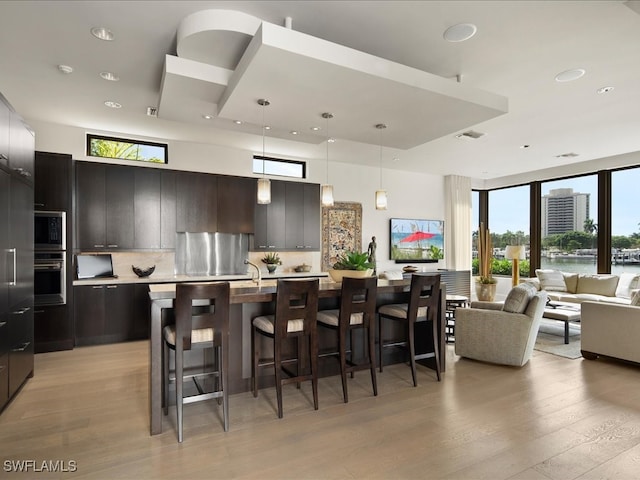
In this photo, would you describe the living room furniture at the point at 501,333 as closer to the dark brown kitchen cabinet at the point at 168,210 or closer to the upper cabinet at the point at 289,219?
the upper cabinet at the point at 289,219

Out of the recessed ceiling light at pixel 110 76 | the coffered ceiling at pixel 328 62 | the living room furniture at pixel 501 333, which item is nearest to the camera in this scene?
the coffered ceiling at pixel 328 62

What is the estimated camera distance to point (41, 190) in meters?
4.71

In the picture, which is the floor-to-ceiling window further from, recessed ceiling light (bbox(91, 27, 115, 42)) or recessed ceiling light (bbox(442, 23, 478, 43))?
recessed ceiling light (bbox(91, 27, 115, 42))

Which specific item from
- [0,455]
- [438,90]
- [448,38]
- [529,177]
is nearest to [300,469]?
[0,455]

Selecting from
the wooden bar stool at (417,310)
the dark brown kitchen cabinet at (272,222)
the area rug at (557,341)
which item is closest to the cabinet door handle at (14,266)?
the wooden bar stool at (417,310)

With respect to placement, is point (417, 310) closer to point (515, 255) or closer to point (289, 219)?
point (289, 219)

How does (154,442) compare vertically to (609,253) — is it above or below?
below

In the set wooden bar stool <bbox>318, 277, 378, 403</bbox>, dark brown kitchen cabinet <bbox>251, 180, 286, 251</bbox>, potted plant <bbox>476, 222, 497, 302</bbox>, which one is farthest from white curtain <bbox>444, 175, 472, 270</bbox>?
wooden bar stool <bbox>318, 277, 378, 403</bbox>

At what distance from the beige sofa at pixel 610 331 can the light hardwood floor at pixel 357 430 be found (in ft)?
1.30

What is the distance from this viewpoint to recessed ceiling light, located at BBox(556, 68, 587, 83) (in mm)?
3602

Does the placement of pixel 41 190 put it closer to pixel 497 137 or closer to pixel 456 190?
pixel 497 137

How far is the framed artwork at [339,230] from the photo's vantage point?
24.5ft

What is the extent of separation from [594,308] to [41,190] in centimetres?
690

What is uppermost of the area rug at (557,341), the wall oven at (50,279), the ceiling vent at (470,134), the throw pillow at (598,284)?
the ceiling vent at (470,134)
